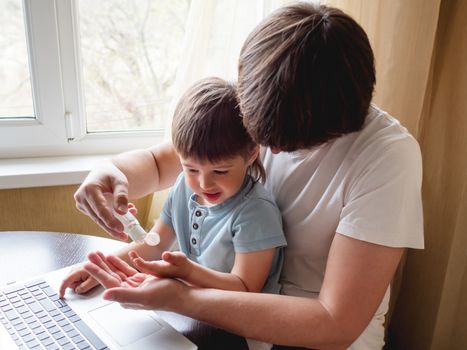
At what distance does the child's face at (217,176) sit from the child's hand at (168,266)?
6.7 inches

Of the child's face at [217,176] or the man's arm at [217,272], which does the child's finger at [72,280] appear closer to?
the man's arm at [217,272]

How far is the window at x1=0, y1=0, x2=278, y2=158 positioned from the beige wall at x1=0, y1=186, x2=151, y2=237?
179 mm

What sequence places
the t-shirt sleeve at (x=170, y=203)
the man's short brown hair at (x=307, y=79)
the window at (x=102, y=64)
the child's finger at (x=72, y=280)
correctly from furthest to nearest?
the window at (x=102, y=64), the t-shirt sleeve at (x=170, y=203), the child's finger at (x=72, y=280), the man's short brown hair at (x=307, y=79)

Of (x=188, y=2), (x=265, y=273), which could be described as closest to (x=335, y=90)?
(x=265, y=273)

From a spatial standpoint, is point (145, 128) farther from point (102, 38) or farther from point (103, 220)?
point (103, 220)

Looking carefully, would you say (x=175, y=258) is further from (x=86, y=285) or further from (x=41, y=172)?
(x=41, y=172)

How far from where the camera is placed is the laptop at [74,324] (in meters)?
0.70

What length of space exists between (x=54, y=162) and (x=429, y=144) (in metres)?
1.18

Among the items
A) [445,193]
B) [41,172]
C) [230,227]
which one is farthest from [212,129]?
[41,172]

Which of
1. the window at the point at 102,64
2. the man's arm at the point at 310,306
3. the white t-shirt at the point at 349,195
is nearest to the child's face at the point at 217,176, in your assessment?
the white t-shirt at the point at 349,195

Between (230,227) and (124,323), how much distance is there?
0.28 meters

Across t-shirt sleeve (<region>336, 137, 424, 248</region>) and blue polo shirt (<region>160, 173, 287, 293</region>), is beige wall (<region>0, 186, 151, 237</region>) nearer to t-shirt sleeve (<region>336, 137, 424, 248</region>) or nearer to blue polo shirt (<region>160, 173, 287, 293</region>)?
blue polo shirt (<region>160, 173, 287, 293</region>)

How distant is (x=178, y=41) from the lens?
157 centimetres

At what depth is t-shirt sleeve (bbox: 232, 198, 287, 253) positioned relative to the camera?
0.86 m
